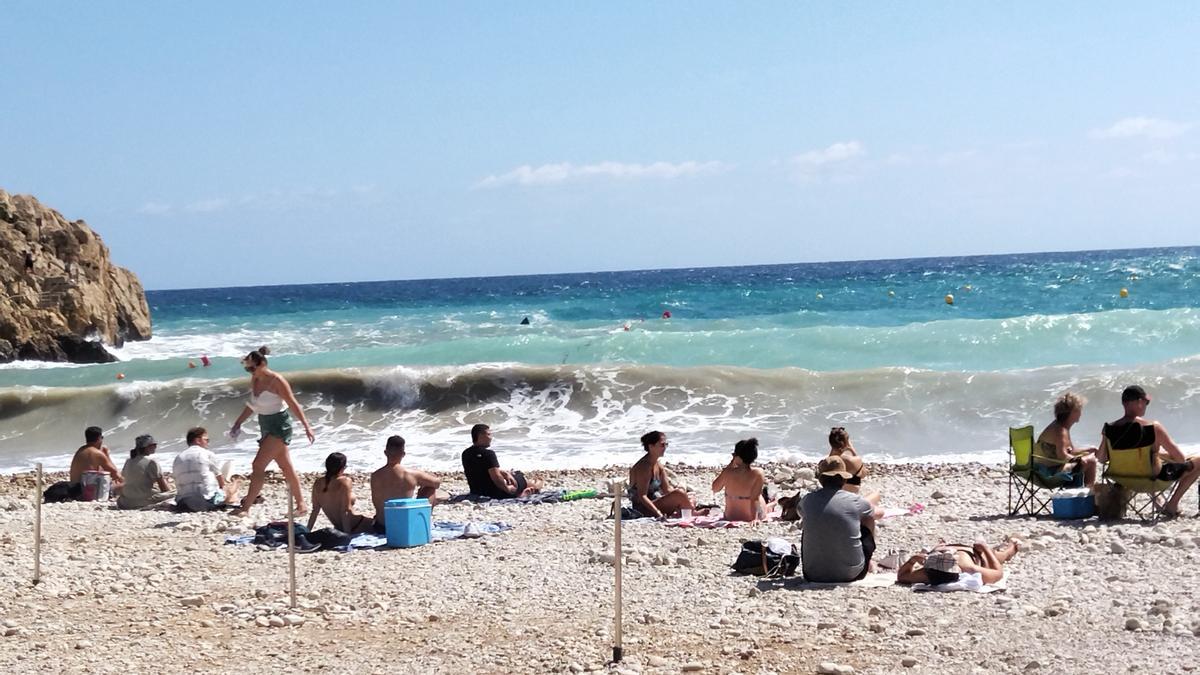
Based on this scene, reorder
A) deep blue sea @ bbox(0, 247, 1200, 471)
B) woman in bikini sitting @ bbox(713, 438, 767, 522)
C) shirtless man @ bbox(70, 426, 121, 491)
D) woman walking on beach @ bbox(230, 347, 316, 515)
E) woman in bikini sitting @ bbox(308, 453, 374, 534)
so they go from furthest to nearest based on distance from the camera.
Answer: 1. deep blue sea @ bbox(0, 247, 1200, 471)
2. shirtless man @ bbox(70, 426, 121, 491)
3. woman walking on beach @ bbox(230, 347, 316, 515)
4. woman in bikini sitting @ bbox(713, 438, 767, 522)
5. woman in bikini sitting @ bbox(308, 453, 374, 534)

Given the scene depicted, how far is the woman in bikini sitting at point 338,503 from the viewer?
932 centimetres

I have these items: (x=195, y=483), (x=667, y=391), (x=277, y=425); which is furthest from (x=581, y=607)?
(x=667, y=391)

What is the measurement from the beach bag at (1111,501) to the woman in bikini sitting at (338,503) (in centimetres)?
542

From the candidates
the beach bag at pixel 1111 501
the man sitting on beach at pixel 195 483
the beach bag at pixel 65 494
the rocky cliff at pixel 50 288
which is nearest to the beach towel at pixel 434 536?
the man sitting on beach at pixel 195 483

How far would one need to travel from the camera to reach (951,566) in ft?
23.0

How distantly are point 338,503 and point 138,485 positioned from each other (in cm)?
292

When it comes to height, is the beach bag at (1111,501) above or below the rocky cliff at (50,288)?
below

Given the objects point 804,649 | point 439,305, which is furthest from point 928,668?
point 439,305

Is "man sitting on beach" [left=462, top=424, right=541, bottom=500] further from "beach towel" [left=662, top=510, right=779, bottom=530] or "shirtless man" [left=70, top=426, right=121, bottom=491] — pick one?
"shirtless man" [left=70, top=426, right=121, bottom=491]

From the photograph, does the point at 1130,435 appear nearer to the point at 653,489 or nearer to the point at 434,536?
the point at 653,489

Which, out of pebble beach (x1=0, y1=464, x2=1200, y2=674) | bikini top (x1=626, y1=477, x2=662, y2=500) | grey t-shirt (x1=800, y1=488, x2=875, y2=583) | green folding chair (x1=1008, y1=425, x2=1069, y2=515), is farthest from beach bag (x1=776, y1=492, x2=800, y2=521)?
grey t-shirt (x1=800, y1=488, x2=875, y2=583)

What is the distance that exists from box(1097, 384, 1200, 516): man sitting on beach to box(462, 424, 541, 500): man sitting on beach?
5009 millimetres

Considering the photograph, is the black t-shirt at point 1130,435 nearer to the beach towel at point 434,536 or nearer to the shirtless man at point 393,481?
the beach towel at point 434,536

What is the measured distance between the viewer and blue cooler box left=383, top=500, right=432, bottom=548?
29.3ft
